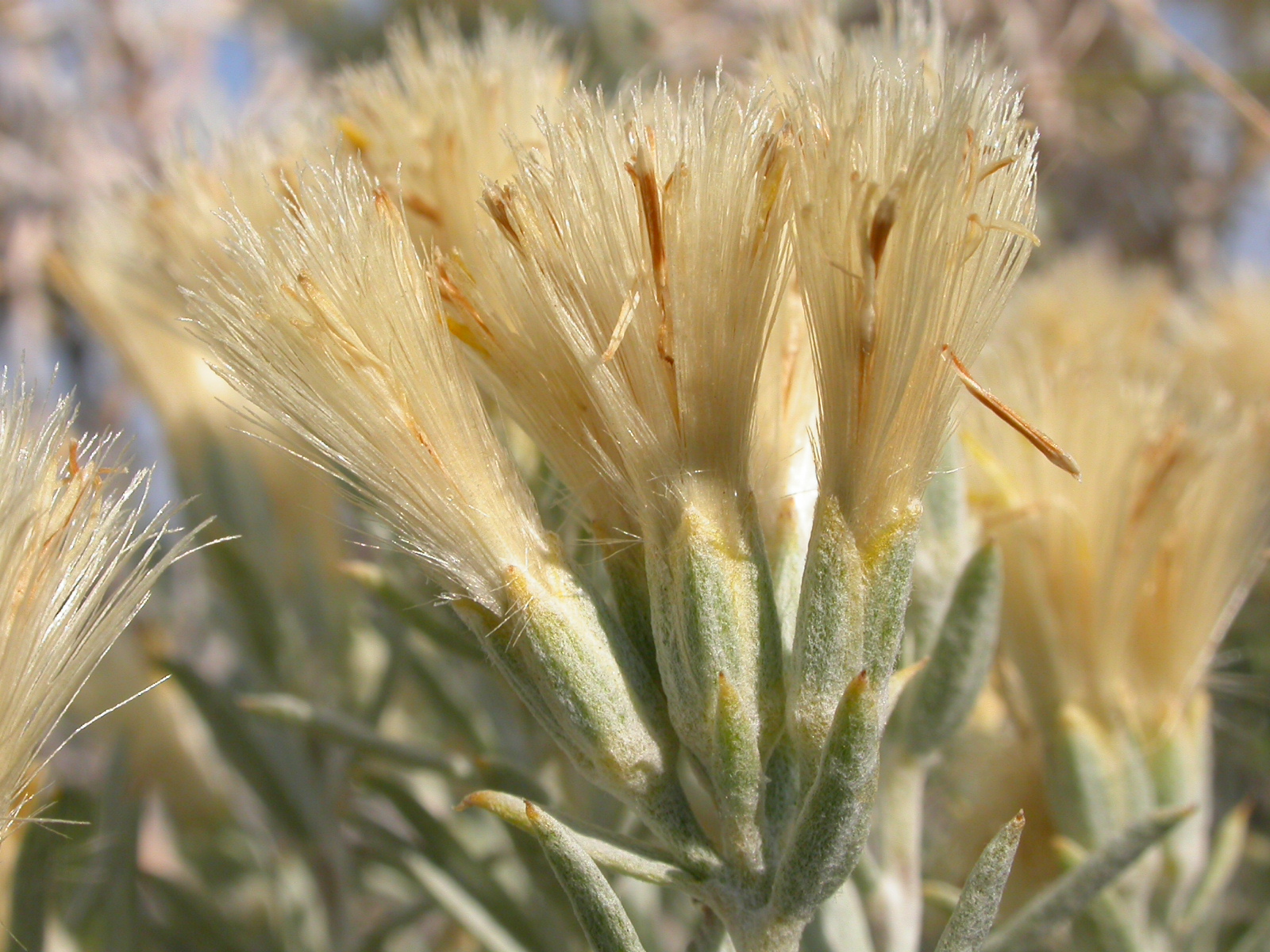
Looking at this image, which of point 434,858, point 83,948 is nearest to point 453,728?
point 434,858

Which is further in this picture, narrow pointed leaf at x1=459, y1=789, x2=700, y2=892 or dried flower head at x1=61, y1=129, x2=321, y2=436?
dried flower head at x1=61, y1=129, x2=321, y2=436

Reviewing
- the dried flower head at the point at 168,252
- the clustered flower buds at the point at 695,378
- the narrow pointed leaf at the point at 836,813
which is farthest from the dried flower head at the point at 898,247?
the dried flower head at the point at 168,252

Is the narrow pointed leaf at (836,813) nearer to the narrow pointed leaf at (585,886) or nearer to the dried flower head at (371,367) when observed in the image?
the narrow pointed leaf at (585,886)

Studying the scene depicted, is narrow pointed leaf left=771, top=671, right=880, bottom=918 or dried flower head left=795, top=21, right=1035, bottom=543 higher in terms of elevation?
dried flower head left=795, top=21, right=1035, bottom=543

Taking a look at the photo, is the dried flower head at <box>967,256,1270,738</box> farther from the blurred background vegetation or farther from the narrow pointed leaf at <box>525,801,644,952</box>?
the narrow pointed leaf at <box>525,801,644,952</box>


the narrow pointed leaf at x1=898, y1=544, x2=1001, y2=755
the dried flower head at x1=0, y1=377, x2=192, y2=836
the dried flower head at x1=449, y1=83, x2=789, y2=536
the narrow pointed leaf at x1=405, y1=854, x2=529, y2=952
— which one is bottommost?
the narrow pointed leaf at x1=405, y1=854, x2=529, y2=952

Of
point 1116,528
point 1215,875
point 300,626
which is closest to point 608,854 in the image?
point 1116,528

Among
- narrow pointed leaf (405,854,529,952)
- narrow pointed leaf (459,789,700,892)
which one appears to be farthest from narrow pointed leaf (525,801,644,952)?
narrow pointed leaf (405,854,529,952)
